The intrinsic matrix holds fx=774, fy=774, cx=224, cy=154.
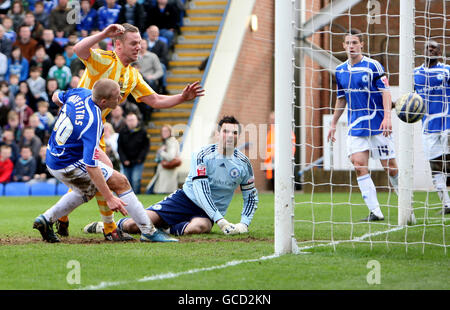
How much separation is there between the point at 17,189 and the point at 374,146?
10.0 metres

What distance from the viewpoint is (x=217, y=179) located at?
8.12 m

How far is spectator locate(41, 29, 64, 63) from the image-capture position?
18953mm

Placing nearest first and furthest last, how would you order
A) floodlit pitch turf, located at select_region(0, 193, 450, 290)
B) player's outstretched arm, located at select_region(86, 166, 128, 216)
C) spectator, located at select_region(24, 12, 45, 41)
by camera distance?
floodlit pitch turf, located at select_region(0, 193, 450, 290) < player's outstretched arm, located at select_region(86, 166, 128, 216) < spectator, located at select_region(24, 12, 45, 41)

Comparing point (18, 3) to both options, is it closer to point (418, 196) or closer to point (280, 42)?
point (418, 196)

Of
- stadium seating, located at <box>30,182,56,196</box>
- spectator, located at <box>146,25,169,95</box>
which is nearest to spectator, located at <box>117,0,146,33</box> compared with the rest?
spectator, located at <box>146,25,169,95</box>

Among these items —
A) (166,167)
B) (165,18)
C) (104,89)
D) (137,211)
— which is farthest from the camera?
(165,18)

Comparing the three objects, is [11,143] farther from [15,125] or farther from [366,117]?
[366,117]

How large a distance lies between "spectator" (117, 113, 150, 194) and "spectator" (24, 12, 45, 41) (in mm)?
4131

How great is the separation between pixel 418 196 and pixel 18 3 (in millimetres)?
11597

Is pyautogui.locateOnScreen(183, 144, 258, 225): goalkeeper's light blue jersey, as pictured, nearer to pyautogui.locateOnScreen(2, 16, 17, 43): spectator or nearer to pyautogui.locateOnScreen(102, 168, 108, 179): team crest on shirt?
pyautogui.locateOnScreen(102, 168, 108, 179): team crest on shirt

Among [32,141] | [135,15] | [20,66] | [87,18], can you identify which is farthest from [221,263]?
[87,18]
